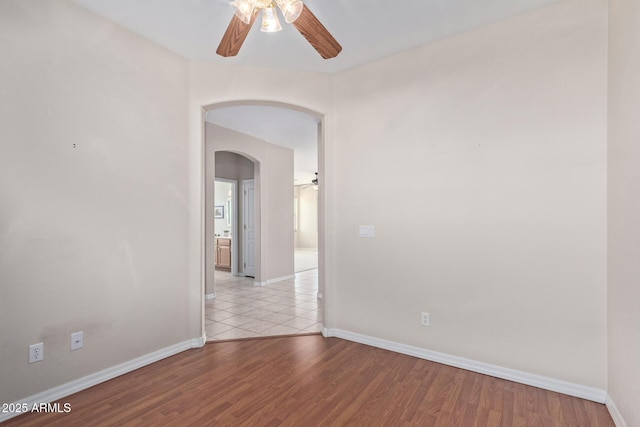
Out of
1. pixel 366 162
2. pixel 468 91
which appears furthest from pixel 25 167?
pixel 468 91

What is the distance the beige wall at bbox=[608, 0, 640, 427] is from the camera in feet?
5.44

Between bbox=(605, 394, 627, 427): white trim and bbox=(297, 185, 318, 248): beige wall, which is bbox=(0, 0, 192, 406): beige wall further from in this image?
bbox=(297, 185, 318, 248): beige wall

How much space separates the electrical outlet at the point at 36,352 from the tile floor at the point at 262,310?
1.47 metres

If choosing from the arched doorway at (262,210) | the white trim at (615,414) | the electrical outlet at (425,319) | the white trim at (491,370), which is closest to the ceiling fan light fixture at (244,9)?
the electrical outlet at (425,319)

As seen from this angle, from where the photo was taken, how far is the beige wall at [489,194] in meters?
2.22

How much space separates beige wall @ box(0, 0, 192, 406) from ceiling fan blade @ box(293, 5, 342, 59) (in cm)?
171

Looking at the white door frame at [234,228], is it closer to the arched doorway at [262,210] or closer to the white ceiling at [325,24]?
the arched doorway at [262,210]

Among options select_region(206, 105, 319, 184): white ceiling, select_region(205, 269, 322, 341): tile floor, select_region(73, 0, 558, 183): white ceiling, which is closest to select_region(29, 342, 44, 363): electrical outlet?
select_region(205, 269, 322, 341): tile floor

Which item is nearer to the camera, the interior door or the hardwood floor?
the hardwood floor

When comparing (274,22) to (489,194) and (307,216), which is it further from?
(307,216)

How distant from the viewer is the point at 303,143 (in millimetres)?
6184

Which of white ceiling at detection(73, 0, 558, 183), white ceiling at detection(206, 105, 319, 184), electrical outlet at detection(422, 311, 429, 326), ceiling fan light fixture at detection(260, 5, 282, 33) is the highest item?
white ceiling at detection(73, 0, 558, 183)

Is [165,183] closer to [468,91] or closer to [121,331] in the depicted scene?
[121,331]

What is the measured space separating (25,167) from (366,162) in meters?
2.68
